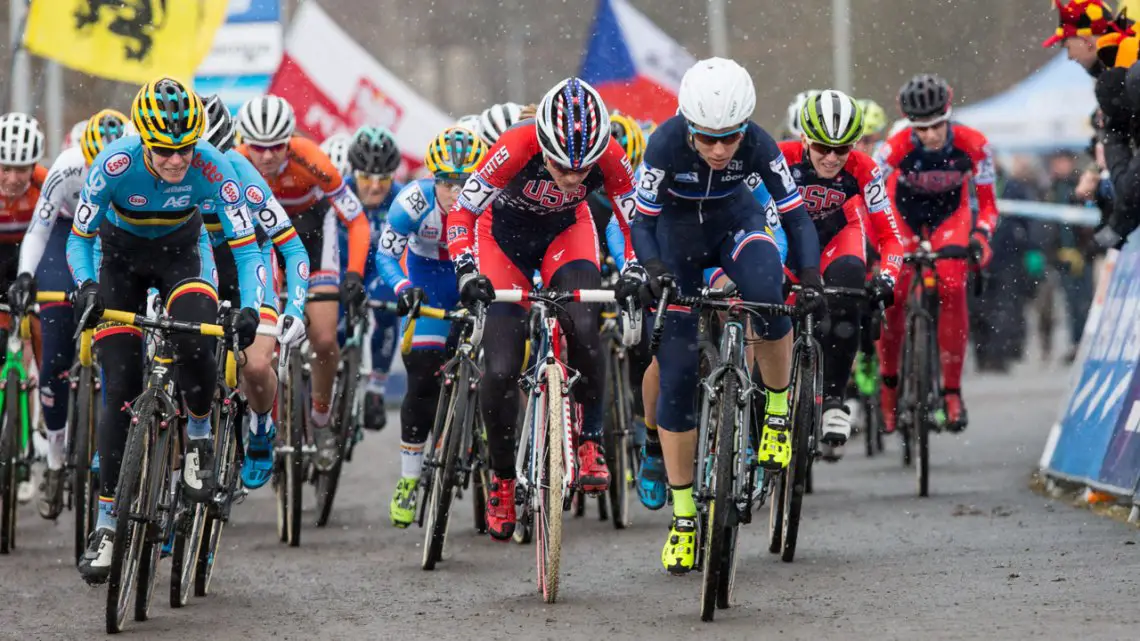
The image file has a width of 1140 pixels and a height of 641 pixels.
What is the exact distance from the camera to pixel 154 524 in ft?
24.8

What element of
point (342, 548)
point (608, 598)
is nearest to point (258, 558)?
point (342, 548)

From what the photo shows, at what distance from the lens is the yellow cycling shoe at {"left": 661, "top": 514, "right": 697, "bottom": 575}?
7.84 meters

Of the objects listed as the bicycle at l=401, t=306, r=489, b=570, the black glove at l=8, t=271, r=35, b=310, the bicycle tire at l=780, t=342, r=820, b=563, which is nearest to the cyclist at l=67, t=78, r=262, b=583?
the black glove at l=8, t=271, r=35, b=310

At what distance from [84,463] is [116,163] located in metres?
2.27

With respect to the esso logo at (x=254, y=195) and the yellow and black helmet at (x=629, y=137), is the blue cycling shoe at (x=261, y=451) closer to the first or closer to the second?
the esso logo at (x=254, y=195)

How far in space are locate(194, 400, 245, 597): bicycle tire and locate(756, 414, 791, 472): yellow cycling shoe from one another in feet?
7.73

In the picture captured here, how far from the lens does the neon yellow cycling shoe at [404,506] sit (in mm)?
9844

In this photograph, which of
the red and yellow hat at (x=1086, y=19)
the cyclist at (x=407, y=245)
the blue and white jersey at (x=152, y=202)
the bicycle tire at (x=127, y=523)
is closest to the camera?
the bicycle tire at (x=127, y=523)

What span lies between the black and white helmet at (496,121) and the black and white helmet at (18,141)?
2550mm

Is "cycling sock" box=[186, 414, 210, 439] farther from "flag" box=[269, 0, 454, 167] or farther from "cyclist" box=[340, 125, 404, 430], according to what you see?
"flag" box=[269, 0, 454, 167]

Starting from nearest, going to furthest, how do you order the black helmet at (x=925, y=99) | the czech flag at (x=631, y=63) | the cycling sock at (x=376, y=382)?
the black helmet at (x=925, y=99)
the cycling sock at (x=376, y=382)
the czech flag at (x=631, y=63)

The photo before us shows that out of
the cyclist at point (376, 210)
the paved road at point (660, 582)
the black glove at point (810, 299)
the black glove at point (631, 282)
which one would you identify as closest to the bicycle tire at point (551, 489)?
the paved road at point (660, 582)

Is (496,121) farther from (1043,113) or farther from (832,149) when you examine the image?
(1043,113)

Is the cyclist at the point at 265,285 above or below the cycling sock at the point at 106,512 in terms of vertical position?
above
